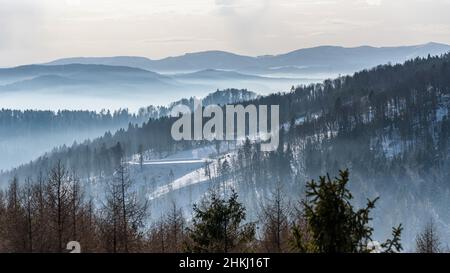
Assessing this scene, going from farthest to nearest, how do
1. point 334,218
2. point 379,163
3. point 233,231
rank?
point 379,163 < point 233,231 < point 334,218

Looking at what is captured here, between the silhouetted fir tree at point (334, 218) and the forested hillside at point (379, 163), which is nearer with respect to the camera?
the silhouetted fir tree at point (334, 218)

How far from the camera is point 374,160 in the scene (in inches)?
6919

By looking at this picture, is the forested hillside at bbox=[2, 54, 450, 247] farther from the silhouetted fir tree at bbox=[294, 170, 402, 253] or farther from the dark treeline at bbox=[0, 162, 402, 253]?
the silhouetted fir tree at bbox=[294, 170, 402, 253]

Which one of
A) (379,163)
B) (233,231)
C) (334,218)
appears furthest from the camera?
(379,163)

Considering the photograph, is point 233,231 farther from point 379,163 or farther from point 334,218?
point 379,163

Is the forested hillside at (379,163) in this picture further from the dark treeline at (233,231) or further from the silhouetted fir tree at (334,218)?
the silhouetted fir tree at (334,218)

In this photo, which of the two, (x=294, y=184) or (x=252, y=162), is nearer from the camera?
(x=294, y=184)

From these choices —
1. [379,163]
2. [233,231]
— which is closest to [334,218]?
[233,231]

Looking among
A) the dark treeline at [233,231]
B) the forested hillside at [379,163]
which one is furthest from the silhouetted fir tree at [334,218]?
the forested hillside at [379,163]

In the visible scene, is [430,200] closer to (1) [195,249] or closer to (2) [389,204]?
(2) [389,204]

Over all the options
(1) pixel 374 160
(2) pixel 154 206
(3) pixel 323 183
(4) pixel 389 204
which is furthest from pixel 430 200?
(3) pixel 323 183

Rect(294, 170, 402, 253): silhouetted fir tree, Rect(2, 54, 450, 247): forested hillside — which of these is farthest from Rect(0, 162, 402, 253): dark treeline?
Rect(2, 54, 450, 247): forested hillside

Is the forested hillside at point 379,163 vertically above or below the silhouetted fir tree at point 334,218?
below
